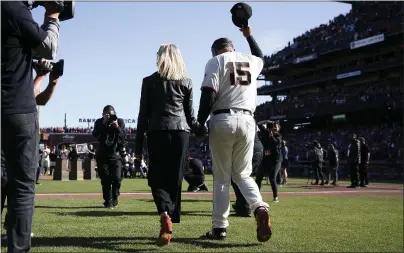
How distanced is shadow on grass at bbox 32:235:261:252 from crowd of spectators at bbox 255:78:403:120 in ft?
130

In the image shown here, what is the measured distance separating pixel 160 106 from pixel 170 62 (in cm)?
52

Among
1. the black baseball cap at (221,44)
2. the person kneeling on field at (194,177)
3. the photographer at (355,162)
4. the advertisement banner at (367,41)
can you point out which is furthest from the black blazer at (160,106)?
the advertisement banner at (367,41)

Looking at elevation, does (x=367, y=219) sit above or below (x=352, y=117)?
below

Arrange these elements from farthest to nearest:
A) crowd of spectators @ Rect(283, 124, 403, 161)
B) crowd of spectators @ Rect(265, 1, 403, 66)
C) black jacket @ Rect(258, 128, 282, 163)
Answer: crowd of spectators @ Rect(265, 1, 403, 66) < crowd of spectators @ Rect(283, 124, 403, 161) < black jacket @ Rect(258, 128, 282, 163)

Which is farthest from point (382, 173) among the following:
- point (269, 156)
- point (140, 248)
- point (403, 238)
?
point (140, 248)

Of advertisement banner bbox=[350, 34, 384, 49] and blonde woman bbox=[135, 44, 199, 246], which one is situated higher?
advertisement banner bbox=[350, 34, 384, 49]

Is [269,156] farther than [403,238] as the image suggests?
Yes

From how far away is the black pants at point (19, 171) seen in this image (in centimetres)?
368

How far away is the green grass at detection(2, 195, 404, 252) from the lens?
468 centimetres

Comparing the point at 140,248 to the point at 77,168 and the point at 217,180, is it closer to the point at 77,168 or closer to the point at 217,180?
the point at 217,180

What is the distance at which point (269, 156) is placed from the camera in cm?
1109

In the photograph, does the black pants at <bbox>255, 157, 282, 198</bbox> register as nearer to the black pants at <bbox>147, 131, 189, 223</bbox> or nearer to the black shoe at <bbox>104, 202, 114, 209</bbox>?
the black shoe at <bbox>104, 202, 114, 209</bbox>

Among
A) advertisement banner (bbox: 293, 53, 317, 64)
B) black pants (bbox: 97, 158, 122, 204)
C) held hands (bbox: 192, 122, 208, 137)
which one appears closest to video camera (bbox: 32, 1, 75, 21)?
held hands (bbox: 192, 122, 208, 137)

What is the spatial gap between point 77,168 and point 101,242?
21295 mm
